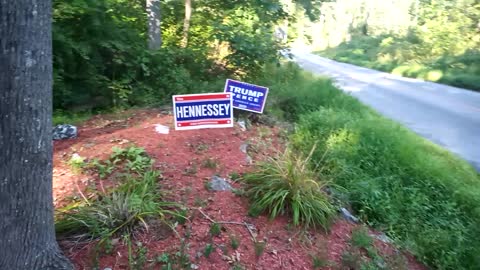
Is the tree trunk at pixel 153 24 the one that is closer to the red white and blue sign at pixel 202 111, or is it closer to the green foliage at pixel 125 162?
the red white and blue sign at pixel 202 111

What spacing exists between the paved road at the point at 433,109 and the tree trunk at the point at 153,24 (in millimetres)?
6365

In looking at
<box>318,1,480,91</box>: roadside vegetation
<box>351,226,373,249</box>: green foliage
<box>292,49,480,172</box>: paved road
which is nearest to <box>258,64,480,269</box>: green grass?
<box>351,226,373,249</box>: green foliage

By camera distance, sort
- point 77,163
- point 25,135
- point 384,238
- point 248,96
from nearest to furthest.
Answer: point 25,135, point 77,163, point 384,238, point 248,96

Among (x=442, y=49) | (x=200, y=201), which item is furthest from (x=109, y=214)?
(x=442, y=49)

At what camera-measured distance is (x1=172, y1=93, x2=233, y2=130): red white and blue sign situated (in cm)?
547

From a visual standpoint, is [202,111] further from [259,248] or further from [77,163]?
[259,248]

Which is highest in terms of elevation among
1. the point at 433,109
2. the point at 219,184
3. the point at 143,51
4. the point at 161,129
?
the point at 143,51

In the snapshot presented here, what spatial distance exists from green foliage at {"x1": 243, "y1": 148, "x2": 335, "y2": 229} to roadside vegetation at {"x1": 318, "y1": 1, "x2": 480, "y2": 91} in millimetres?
17153

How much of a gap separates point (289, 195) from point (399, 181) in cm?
266

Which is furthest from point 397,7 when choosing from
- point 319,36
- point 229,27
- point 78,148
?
Answer: point 78,148

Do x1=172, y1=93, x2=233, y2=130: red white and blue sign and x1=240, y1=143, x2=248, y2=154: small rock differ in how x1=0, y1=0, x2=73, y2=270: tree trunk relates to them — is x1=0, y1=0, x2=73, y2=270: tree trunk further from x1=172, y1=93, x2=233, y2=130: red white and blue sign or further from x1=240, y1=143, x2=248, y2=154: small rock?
x1=240, y1=143, x2=248, y2=154: small rock

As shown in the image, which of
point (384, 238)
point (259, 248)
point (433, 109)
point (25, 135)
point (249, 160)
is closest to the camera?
point (25, 135)

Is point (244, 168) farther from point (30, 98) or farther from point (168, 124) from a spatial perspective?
point (30, 98)

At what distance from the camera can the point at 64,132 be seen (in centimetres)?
604
